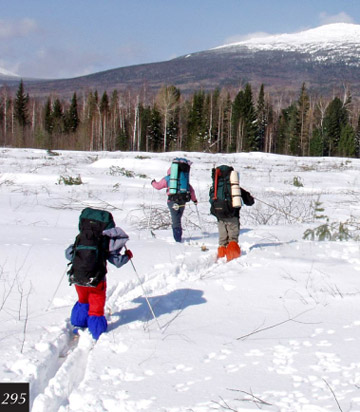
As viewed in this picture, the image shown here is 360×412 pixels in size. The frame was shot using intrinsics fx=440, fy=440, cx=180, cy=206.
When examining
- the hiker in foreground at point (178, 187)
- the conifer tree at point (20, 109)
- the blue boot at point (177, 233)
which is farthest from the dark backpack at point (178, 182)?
the conifer tree at point (20, 109)

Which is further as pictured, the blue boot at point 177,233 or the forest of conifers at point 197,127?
the forest of conifers at point 197,127

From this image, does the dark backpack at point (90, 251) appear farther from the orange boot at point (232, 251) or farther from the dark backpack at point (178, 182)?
the dark backpack at point (178, 182)

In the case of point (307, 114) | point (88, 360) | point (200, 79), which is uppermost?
point (200, 79)

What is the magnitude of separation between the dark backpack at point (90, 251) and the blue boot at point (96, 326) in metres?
0.33

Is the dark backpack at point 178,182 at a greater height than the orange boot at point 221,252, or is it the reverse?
the dark backpack at point 178,182

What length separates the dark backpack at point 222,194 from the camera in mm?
6750

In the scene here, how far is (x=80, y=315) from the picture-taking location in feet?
14.1

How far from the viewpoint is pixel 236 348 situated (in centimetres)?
359

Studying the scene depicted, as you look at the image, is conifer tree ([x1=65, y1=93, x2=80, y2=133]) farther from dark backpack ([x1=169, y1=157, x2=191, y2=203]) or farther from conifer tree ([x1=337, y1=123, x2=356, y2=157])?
dark backpack ([x1=169, y1=157, x2=191, y2=203])

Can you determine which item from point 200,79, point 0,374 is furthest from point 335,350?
point 200,79

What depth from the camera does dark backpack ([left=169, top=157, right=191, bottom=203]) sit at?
25.4ft

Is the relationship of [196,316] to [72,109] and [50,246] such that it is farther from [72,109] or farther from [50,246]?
Answer: [72,109]

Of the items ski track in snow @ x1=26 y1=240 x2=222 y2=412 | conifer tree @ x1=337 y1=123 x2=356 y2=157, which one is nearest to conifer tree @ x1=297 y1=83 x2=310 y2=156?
conifer tree @ x1=337 y1=123 x2=356 y2=157

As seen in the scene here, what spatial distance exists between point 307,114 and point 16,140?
3930cm
